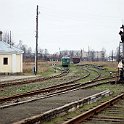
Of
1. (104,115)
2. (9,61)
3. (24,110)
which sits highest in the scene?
(9,61)

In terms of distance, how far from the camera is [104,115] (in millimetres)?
11828

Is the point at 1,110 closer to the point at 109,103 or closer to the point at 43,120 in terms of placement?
the point at 43,120

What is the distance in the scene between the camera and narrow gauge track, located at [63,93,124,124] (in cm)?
1049

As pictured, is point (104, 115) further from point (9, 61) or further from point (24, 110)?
point (9, 61)

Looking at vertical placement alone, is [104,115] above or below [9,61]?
below

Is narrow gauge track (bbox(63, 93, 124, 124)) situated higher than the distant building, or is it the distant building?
the distant building

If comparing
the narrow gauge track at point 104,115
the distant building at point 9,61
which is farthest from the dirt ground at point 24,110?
the distant building at point 9,61

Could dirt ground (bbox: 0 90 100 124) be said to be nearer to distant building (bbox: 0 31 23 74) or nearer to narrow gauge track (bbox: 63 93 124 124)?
narrow gauge track (bbox: 63 93 124 124)

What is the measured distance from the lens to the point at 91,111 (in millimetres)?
11906

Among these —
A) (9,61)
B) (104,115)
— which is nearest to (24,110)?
(104,115)

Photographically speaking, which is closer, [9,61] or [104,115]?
[104,115]

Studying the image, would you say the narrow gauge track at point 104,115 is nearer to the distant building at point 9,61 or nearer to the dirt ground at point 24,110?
the dirt ground at point 24,110

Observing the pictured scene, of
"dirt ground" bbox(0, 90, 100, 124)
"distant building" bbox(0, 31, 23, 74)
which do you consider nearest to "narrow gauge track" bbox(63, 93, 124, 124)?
"dirt ground" bbox(0, 90, 100, 124)

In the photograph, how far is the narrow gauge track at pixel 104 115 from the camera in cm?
1049
